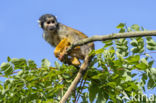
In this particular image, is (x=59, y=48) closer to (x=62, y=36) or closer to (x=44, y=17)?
(x=62, y=36)

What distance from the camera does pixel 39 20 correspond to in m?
6.96

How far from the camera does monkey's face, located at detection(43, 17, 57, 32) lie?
625 centimetres

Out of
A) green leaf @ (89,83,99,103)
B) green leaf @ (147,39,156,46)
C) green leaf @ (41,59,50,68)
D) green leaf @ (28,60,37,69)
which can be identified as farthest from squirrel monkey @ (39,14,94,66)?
green leaf @ (147,39,156,46)

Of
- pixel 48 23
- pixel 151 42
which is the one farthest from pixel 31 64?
pixel 48 23

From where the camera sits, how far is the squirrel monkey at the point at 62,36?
580cm

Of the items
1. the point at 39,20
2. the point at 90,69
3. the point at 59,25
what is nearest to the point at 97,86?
the point at 90,69

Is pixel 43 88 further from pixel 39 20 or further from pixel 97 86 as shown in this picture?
pixel 39 20

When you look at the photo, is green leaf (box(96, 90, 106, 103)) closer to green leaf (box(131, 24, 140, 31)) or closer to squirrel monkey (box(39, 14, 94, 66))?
green leaf (box(131, 24, 140, 31))

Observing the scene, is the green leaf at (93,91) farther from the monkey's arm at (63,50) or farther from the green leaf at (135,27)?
the monkey's arm at (63,50)

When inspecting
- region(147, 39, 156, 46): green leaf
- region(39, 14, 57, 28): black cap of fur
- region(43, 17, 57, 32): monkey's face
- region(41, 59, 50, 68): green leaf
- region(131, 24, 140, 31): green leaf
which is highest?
region(39, 14, 57, 28): black cap of fur

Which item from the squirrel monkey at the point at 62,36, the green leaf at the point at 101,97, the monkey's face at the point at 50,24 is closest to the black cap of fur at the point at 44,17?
the squirrel monkey at the point at 62,36

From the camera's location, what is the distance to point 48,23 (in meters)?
6.49

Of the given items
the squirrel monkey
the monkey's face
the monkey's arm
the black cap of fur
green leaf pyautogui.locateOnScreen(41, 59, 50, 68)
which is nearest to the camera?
green leaf pyautogui.locateOnScreen(41, 59, 50, 68)

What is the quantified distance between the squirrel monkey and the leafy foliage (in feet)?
5.28
